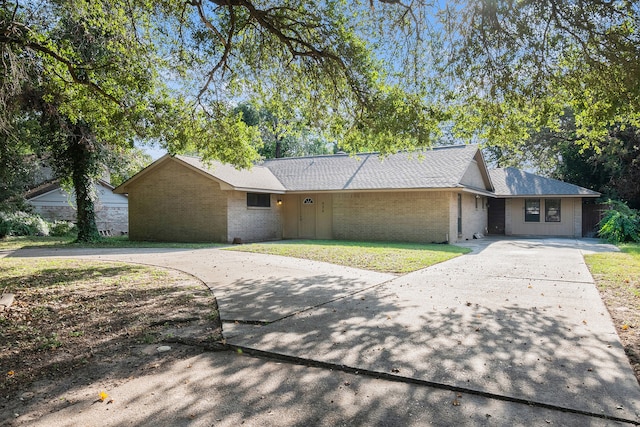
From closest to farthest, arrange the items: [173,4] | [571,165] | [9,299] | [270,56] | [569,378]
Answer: [569,378]
[9,299]
[173,4]
[270,56]
[571,165]

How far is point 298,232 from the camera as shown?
20.7m

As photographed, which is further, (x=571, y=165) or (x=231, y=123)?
(x=571, y=165)

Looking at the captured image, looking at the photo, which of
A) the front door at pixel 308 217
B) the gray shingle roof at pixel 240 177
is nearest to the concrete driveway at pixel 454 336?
the gray shingle roof at pixel 240 177

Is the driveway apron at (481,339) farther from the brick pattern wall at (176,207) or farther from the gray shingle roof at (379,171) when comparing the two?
the brick pattern wall at (176,207)

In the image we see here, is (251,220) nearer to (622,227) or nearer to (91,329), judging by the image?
(91,329)

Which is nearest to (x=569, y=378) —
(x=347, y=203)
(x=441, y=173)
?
(x=441, y=173)

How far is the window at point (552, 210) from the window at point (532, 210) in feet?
1.28

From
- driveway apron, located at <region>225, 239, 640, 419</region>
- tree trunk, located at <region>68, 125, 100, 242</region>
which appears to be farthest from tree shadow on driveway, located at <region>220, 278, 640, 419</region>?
tree trunk, located at <region>68, 125, 100, 242</region>

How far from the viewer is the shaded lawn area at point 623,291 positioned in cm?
466

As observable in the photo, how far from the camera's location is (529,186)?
23.4 m

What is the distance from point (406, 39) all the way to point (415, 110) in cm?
154

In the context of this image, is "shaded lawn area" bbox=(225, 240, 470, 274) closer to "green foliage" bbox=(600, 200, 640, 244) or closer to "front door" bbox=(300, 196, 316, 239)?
"front door" bbox=(300, 196, 316, 239)

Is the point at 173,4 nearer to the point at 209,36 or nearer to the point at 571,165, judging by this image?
the point at 209,36

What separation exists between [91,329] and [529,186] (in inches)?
920
